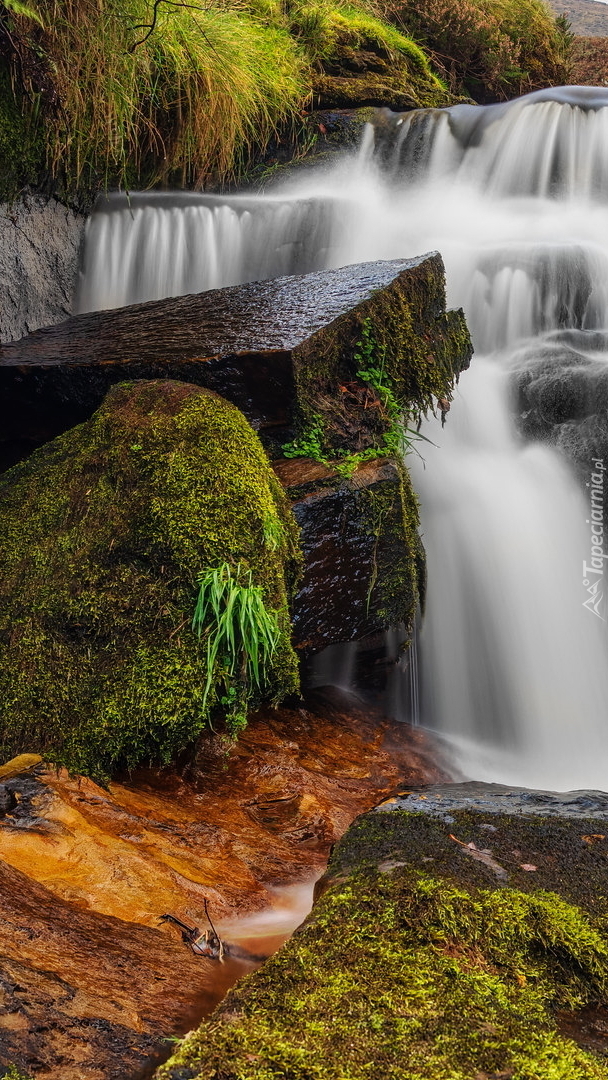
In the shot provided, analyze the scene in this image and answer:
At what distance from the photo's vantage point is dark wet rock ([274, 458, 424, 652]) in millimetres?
3273

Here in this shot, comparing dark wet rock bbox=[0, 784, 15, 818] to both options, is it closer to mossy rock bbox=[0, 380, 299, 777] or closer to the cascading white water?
mossy rock bbox=[0, 380, 299, 777]

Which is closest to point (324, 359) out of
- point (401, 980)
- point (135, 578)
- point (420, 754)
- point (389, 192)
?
point (135, 578)

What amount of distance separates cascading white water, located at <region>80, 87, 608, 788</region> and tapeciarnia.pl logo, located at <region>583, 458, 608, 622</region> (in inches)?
1.6

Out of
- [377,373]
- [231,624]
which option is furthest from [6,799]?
[377,373]

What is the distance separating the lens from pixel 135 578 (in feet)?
8.64

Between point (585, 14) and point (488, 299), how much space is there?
70.4ft

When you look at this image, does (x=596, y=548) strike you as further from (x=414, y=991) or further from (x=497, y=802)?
(x=414, y=991)

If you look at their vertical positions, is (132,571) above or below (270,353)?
below

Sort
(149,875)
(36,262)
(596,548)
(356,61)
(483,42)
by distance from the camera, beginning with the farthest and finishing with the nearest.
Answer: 1. (483,42)
2. (356,61)
3. (36,262)
4. (596,548)
5. (149,875)

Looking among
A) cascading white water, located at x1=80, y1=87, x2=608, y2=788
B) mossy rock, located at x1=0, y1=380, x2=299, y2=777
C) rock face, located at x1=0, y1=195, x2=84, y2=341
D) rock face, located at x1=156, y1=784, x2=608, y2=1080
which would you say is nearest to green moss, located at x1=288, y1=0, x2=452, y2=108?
cascading white water, located at x1=80, y1=87, x2=608, y2=788

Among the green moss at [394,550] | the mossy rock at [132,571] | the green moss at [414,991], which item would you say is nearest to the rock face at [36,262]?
the mossy rock at [132,571]

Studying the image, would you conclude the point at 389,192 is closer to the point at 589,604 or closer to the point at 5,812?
the point at 589,604

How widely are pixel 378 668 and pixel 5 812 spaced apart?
7.28 ft

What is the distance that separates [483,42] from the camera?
10625mm
